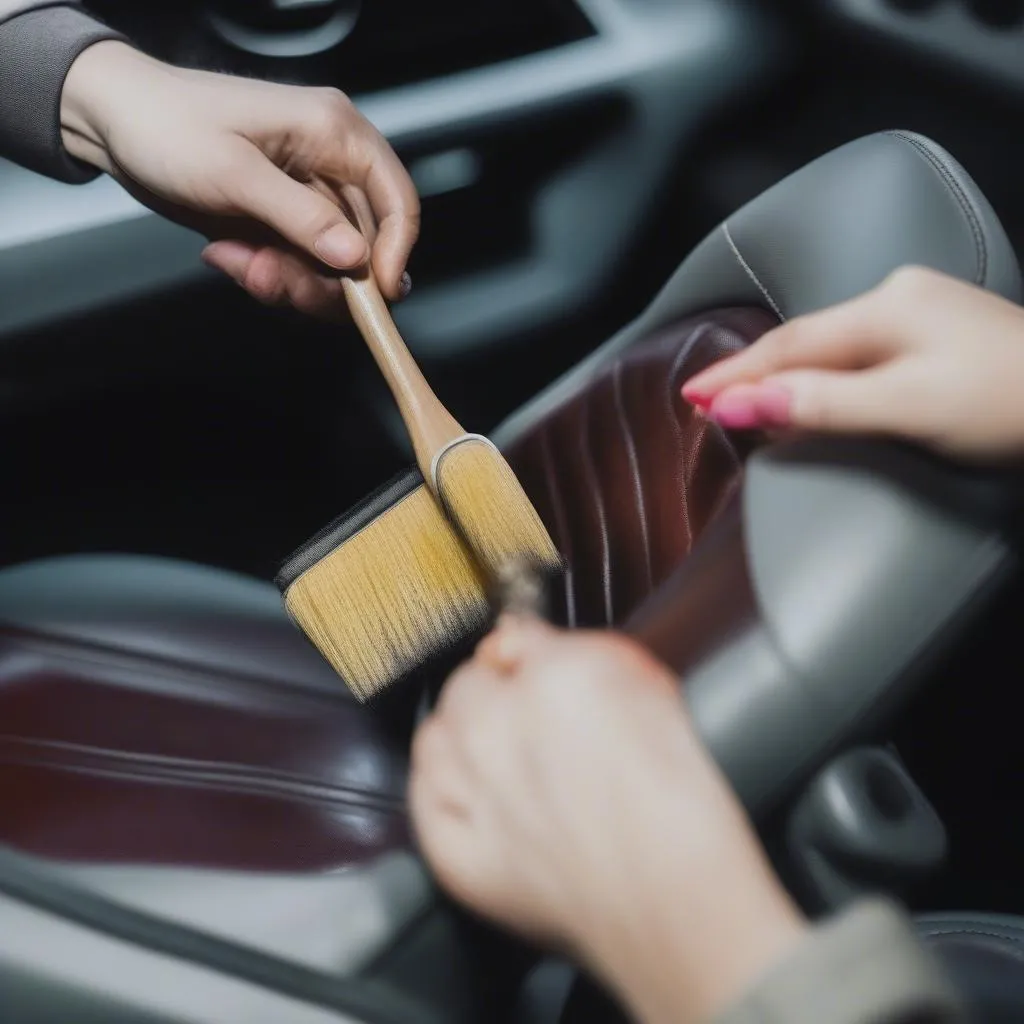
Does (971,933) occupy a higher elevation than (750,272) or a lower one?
lower

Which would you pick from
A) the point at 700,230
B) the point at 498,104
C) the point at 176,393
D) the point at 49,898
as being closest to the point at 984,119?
the point at 700,230

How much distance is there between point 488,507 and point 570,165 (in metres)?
0.55

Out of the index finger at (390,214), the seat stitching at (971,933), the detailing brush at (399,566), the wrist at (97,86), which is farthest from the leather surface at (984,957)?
the wrist at (97,86)

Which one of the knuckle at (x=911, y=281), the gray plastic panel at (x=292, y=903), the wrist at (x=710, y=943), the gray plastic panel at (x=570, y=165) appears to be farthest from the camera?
the gray plastic panel at (x=570, y=165)

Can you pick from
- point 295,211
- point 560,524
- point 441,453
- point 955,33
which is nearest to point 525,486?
point 560,524

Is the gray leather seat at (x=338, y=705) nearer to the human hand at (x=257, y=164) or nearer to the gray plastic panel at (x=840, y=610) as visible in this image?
the gray plastic panel at (x=840, y=610)

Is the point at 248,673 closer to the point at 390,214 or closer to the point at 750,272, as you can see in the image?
the point at 390,214

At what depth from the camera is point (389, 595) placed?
0.71m

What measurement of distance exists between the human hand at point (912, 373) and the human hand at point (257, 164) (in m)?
0.34

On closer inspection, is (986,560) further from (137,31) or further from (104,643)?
(137,31)

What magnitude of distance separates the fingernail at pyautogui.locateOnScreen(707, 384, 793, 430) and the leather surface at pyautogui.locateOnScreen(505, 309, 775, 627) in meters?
0.09

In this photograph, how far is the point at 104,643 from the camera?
2.65 ft

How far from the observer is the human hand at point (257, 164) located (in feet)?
2.45

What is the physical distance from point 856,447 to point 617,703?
0.54ft
